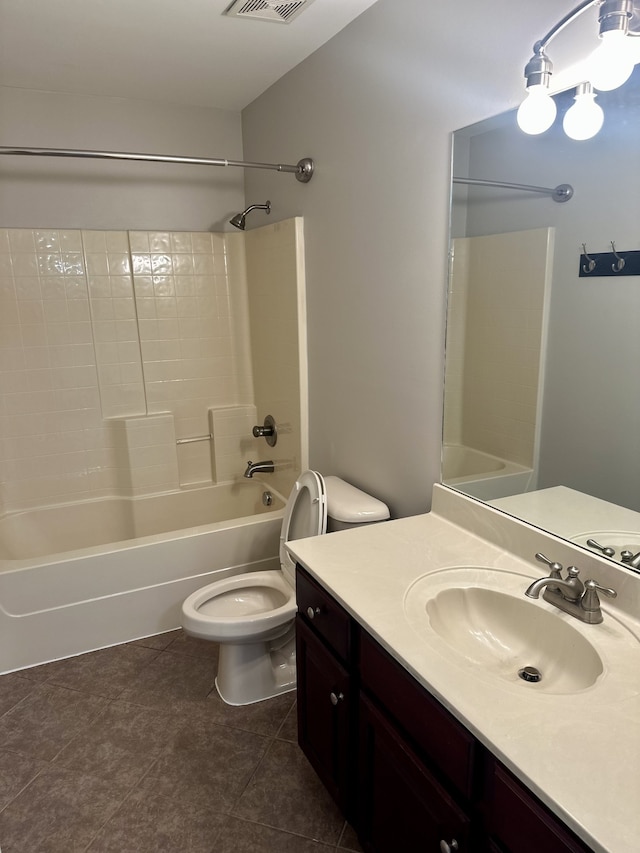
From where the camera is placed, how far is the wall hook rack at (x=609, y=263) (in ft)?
4.06

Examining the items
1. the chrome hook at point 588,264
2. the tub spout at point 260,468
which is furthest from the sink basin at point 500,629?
the tub spout at point 260,468

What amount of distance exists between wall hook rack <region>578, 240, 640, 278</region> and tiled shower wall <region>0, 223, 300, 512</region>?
2.28 meters

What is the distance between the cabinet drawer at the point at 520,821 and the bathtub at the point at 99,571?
1893 millimetres

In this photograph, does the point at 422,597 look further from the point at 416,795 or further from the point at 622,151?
the point at 622,151

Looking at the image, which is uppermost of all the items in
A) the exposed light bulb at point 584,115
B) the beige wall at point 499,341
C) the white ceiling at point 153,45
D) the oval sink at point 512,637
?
the white ceiling at point 153,45

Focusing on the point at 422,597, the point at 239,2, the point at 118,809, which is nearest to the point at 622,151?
the point at 422,597

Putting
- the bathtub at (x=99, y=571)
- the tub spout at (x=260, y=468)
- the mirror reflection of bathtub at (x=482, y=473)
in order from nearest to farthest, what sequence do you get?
1. the mirror reflection of bathtub at (x=482, y=473)
2. the bathtub at (x=99, y=571)
3. the tub spout at (x=260, y=468)

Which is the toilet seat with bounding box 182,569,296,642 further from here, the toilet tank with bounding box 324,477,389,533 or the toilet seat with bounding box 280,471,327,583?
the toilet tank with bounding box 324,477,389,533

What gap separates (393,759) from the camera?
1.26 meters

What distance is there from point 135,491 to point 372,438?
1.60m

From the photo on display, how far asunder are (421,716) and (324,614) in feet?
1.40

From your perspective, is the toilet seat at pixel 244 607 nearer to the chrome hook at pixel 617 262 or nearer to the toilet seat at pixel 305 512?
the toilet seat at pixel 305 512

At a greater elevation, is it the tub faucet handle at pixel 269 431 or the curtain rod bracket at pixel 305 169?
the curtain rod bracket at pixel 305 169

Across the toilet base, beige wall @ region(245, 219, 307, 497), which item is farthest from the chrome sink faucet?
beige wall @ region(245, 219, 307, 497)
